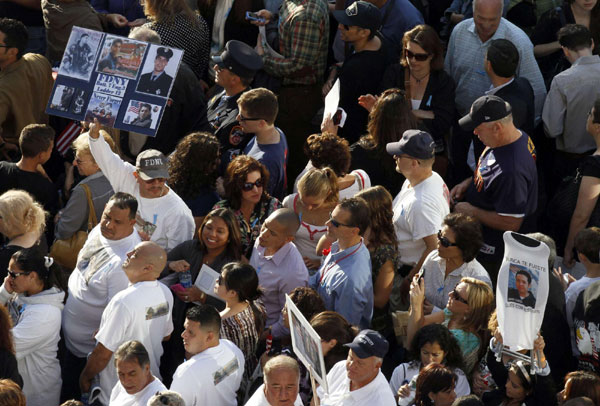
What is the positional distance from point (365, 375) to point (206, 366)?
972 millimetres

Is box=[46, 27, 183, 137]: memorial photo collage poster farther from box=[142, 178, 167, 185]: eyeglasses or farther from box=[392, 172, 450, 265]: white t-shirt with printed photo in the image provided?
box=[392, 172, 450, 265]: white t-shirt with printed photo

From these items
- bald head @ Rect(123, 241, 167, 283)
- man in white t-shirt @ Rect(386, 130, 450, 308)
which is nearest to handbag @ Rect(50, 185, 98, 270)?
bald head @ Rect(123, 241, 167, 283)

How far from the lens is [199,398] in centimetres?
609

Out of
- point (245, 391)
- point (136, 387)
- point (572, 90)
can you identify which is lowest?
point (245, 391)

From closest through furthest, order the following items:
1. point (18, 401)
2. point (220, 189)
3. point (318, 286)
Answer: point (18, 401)
point (318, 286)
point (220, 189)

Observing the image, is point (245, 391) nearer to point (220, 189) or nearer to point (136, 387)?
point (136, 387)

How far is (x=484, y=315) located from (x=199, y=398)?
73.4 inches

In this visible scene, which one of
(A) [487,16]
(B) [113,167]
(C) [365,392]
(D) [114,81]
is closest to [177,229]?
(B) [113,167]

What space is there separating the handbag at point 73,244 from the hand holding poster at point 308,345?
2.50 meters

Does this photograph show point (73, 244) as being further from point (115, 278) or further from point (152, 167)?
point (115, 278)

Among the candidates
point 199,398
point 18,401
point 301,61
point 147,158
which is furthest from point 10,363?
point 301,61

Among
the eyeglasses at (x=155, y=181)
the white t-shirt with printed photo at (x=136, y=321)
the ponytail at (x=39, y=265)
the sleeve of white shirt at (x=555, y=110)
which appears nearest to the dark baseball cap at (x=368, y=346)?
the white t-shirt with printed photo at (x=136, y=321)

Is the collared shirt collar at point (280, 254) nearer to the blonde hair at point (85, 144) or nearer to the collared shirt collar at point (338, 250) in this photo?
the collared shirt collar at point (338, 250)

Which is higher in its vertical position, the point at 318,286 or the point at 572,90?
the point at 572,90
